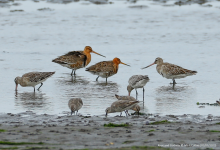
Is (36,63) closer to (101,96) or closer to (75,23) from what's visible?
(101,96)

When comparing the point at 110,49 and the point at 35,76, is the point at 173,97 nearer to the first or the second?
the point at 35,76

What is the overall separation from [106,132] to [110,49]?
41.9 ft

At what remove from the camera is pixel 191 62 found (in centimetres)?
1700

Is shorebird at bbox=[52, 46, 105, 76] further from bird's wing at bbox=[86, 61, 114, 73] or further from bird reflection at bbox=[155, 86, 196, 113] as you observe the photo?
bird reflection at bbox=[155, 86, 196, 113]

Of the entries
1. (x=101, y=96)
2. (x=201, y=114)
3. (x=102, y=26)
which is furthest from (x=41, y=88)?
(x=102, y=26)

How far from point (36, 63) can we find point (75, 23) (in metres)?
12.4

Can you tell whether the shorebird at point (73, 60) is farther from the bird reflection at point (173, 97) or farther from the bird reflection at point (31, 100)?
the bird reflection at point (173, 97)

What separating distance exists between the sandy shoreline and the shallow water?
1098mm

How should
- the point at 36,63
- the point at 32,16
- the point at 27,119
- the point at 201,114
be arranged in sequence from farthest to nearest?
the point at 32,16, the point at 36,63, the point at 201,114, the point at 27,119

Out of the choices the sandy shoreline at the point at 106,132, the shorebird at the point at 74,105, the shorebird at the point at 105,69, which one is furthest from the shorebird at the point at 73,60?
the sandy shoreline at the point at 106,132

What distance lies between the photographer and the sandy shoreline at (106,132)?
6.75 m

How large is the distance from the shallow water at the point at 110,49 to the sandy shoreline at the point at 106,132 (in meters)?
1.10

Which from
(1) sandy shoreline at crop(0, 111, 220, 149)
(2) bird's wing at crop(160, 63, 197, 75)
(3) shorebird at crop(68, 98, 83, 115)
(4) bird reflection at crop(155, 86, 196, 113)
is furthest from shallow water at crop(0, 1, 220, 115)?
(1) sandy shoreline at crop(0, 111, 220, 149)

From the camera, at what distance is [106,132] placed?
7594 millimetres
